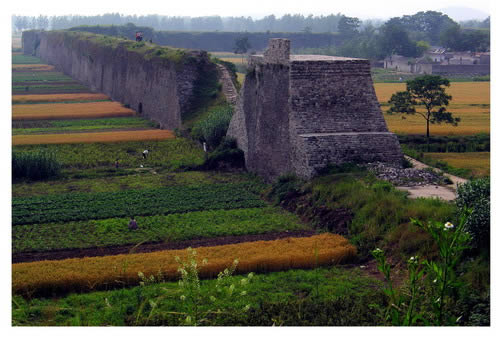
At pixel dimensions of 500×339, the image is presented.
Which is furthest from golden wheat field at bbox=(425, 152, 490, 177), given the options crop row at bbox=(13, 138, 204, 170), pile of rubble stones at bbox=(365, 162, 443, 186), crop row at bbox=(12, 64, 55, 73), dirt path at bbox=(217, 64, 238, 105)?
crop row at bbox=(12, 64, 55, 73)

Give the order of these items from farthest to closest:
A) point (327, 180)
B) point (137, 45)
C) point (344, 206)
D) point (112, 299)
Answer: point (137, 45)
point (327, 180)
point (344, 206)
point (112, 299)

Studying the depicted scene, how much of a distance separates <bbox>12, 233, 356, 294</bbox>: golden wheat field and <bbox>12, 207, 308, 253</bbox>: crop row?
136 cm

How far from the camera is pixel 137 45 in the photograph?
44.5m

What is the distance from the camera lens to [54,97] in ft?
149

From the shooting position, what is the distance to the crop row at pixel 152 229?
16047 mm

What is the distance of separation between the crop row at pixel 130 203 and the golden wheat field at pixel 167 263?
3851 mm

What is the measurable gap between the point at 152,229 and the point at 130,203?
9.11ft

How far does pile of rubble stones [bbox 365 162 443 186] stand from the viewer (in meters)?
18.3

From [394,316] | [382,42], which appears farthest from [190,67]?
[382,42]

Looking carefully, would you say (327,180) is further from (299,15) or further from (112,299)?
(299,15)

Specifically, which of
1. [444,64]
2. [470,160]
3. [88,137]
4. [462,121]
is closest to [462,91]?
[462,121]

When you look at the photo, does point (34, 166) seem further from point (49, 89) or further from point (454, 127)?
point (49, 89)

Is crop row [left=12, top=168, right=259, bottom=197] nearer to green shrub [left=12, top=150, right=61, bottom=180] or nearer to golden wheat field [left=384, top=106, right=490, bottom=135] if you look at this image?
green shrub [left=12, top=150, right=61, bottom=180]

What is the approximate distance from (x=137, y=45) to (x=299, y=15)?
111438 millimetres
